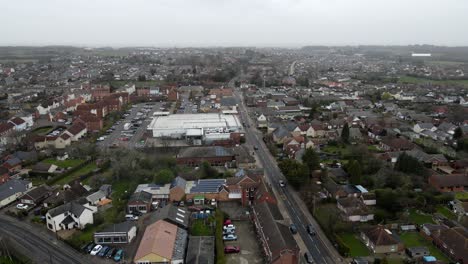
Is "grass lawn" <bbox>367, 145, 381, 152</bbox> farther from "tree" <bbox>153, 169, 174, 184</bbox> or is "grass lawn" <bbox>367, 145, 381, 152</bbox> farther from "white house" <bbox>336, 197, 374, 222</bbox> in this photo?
"tree" <bbox>153, 169, 174, 184</bbox>

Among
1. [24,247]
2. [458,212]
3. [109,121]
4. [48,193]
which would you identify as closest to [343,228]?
[458,212]

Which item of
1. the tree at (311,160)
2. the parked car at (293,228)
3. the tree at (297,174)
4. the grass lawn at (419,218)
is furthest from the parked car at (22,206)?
the grass lawn at (419,218)

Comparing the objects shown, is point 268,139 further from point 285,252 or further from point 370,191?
point 285,252

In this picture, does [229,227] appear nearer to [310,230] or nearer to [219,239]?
[219,239]

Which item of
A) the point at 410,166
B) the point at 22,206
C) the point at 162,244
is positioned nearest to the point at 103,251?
the point at 162,244

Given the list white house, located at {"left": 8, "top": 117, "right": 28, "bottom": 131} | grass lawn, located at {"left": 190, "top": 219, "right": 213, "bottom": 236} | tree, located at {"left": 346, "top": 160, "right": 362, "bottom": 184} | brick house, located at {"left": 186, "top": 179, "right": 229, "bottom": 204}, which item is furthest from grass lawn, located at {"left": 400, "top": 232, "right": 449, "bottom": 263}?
white house, located at {"left": 8, "top": 117, "right": 28, "bottom": 131}

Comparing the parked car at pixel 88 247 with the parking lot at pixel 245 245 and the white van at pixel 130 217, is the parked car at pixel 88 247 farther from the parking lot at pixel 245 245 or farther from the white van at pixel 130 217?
the parking lot at pixel 245 245
